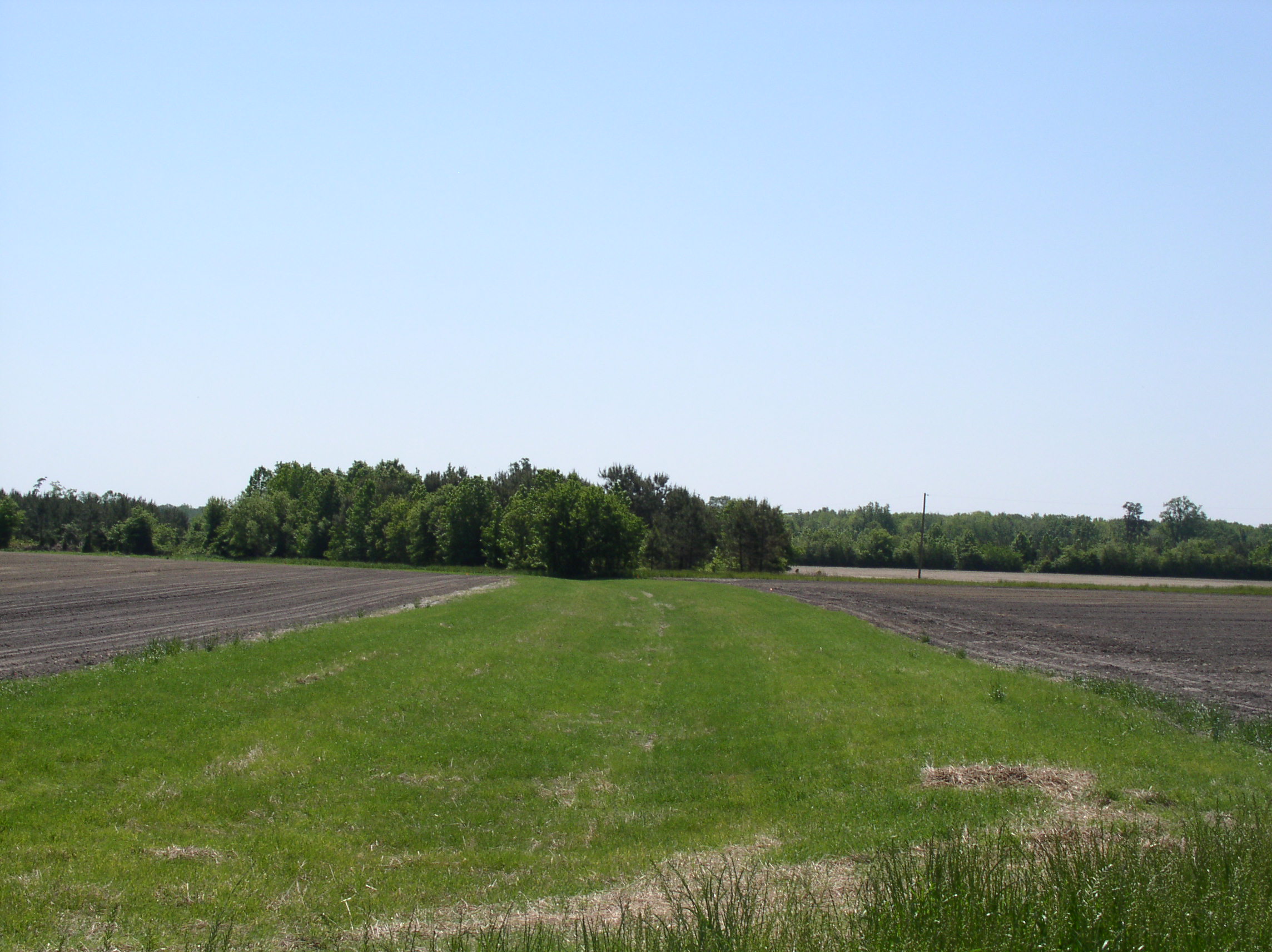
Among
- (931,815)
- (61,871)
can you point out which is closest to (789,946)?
(931,815)

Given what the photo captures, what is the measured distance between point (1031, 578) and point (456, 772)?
11007cm

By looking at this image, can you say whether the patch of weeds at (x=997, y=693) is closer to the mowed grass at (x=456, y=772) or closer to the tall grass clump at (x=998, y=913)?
the mowed grass at (x=456, y=772)

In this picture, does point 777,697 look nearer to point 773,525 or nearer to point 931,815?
point 931,815

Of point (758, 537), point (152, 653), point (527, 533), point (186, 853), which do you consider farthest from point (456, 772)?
point (758, 537)

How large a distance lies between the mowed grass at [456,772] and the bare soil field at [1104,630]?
6007 millimetres

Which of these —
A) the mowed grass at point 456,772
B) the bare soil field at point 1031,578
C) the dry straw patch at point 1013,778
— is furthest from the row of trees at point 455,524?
the dry straw patch at point 1013,778

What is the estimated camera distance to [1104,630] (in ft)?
141

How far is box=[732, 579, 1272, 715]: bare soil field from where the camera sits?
2661 centimetres

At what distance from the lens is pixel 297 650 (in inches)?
917

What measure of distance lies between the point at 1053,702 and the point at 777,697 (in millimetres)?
6170

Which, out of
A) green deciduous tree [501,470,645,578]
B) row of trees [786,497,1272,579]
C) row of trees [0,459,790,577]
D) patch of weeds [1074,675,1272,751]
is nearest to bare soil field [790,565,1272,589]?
row of trees [786,497,1272,579]

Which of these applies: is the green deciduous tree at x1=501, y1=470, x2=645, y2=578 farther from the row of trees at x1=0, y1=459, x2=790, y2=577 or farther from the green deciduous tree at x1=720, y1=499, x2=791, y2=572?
the green deciduous tree at x1=720, y1=499, x2=791, y2=572

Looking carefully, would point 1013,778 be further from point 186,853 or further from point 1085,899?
point 186,853

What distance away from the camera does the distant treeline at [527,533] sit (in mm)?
92125
